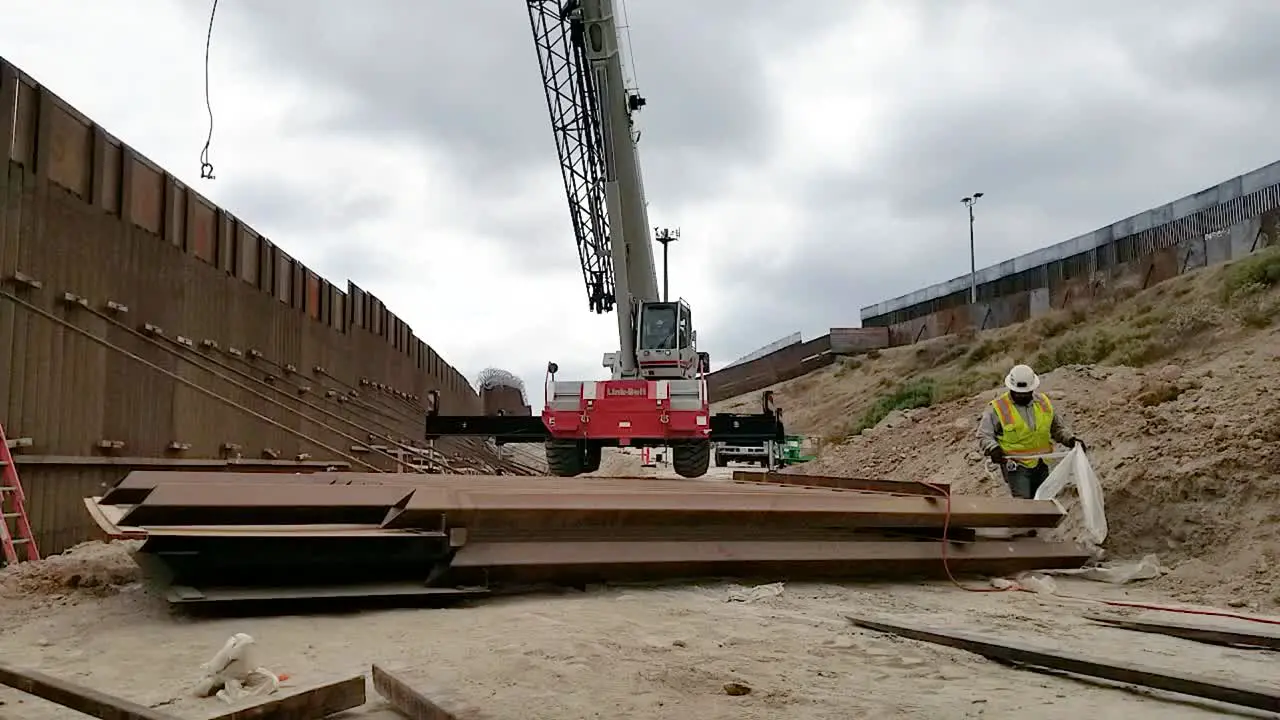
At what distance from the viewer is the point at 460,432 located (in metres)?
14.0

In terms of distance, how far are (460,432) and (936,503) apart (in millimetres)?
8840

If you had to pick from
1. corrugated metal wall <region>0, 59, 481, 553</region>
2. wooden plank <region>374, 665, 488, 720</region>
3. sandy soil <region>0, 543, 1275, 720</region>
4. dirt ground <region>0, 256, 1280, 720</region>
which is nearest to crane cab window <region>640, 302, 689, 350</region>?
corrugated metal wall <region>0, 59, 481, 553</region>

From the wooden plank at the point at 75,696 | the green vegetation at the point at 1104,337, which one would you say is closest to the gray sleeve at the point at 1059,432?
the green vegetation at the point at 1104,337

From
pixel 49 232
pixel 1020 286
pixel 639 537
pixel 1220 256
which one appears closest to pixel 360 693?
pixel 639 537

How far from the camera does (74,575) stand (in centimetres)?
567

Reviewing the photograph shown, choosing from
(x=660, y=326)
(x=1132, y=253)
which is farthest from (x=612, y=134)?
(x=1132, y=253)

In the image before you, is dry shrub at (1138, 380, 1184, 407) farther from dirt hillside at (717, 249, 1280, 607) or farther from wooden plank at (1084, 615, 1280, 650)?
wooden plank at (1084, 615, 1280, 650)

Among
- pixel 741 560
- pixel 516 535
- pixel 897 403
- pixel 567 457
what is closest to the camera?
pixel 516 535

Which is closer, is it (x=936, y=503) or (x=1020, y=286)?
(x=936, y=503)

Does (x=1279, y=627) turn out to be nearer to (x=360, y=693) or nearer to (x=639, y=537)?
(x=639, y=537)

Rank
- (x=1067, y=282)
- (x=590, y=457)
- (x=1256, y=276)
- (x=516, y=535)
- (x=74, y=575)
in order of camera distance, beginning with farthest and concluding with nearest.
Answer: (x=1067, y=282) < (x=1256, y=276) < (x=590, y=457) < (x=74, y=575) < (x=516, y=535)

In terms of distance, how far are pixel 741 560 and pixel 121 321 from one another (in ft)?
23.1

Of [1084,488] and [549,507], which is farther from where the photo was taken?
[1084,488]

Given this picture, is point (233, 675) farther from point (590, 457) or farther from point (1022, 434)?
point (590, 457)
